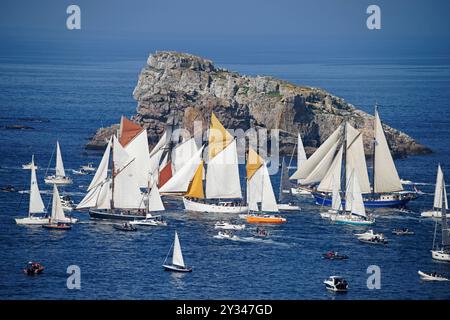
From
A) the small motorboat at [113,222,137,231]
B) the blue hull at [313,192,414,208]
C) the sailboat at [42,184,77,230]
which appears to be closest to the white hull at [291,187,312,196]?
the blue hull at [313,192,414,208]

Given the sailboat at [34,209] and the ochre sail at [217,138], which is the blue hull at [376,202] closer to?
the ochre sail at [217,138]

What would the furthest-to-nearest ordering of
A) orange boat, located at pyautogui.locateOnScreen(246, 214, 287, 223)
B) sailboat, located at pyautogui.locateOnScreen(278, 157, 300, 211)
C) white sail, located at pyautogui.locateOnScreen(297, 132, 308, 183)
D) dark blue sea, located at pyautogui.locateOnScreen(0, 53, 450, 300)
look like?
white sail, located at pyautogui.locateOnScreen(297, 132, 308, 183), sailboat, located at pyautogui.locateOnScreen(278, 157, 300, 211), orange boat, located at pyautogui.locateOnScreen(246, 214, 287, 223), dark blue sea, located at pyautogui.locateOnScreen(0, 53, 450, 300)

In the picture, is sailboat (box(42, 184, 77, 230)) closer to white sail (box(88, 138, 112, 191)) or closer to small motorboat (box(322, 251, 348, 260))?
white sail (box(88, 138, 112, 191))

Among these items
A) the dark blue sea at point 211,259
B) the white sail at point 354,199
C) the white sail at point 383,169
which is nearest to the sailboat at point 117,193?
the dark blue sea at point 211,259

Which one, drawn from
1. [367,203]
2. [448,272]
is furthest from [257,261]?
[367,203]

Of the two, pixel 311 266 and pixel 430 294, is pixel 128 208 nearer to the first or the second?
pixel 311 266
